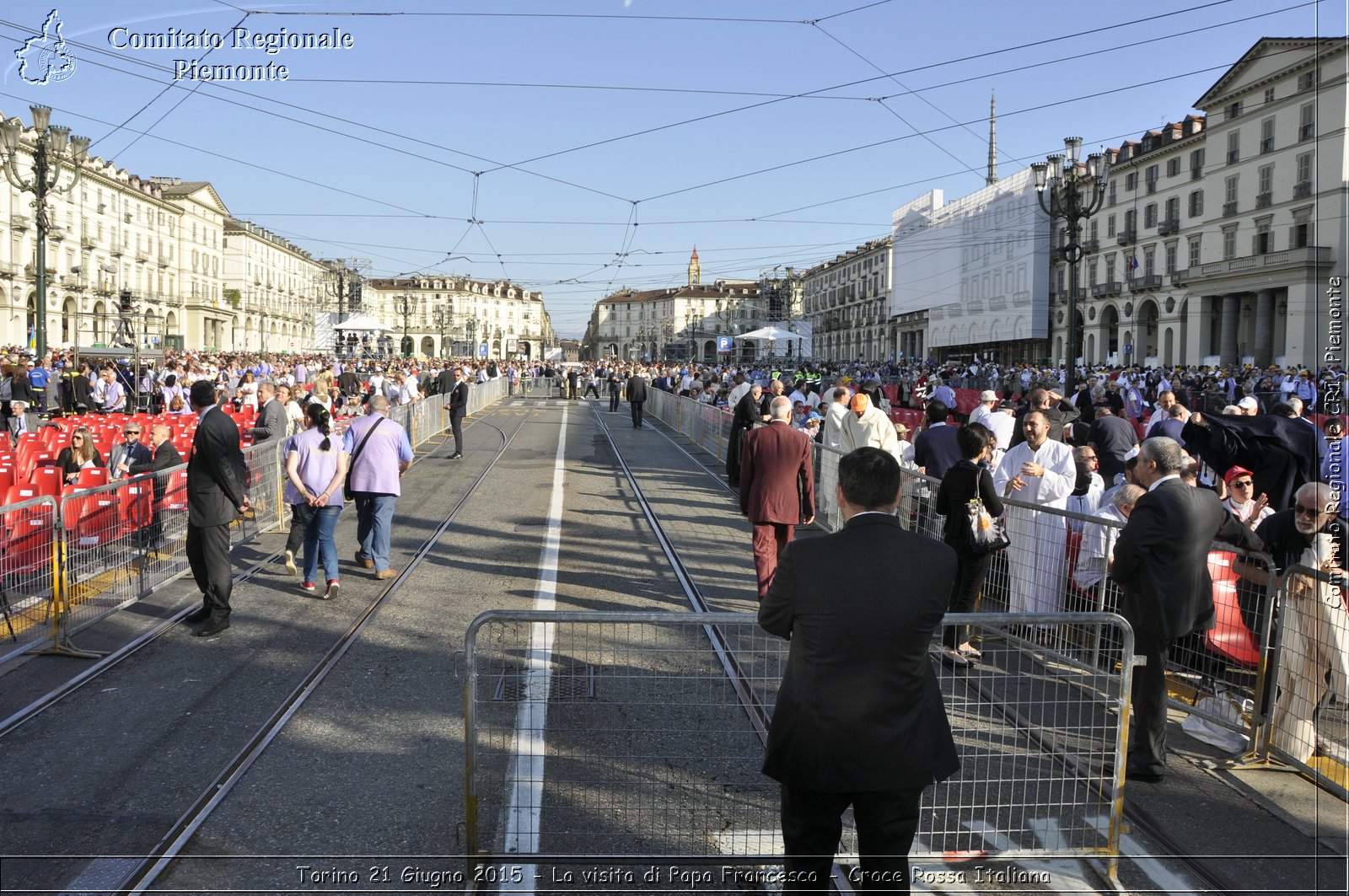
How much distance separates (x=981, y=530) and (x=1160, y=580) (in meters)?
2.02

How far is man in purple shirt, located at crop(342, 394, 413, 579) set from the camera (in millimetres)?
9336

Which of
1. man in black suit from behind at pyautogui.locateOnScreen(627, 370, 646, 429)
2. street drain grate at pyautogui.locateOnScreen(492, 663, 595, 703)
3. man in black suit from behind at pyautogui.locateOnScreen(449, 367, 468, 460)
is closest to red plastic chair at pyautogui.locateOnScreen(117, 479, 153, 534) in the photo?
street drain grate at pyautogui.locateOnScreen(492, 663, 595, 703)

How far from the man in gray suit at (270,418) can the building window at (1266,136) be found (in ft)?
127

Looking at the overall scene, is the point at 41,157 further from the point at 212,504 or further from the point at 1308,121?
the point at 1308,121

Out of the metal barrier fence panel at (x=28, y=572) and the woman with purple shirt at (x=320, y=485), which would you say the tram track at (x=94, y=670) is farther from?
the woman with purple shirt at (x=320, y=485)

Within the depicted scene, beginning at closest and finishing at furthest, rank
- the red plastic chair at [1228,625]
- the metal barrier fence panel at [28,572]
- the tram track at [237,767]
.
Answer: the tram track at [237,767] → the red plastic chair at [1228,625] → the metal barrier fence panel at [28,572]

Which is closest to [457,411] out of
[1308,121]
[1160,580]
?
[1160,580]

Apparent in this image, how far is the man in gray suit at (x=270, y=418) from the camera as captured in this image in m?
12.4

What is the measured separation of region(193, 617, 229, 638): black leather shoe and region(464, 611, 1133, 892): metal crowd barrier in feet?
10.8

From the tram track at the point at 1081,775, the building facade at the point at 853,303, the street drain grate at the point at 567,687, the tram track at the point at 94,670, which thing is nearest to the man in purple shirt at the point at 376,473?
the tram track at the point at 94,670

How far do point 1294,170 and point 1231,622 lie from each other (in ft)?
143

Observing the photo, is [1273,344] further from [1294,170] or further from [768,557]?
[768,557]

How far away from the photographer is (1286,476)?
810cm

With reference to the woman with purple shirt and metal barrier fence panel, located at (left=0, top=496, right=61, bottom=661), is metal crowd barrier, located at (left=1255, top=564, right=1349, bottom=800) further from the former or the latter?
metal barrier fence panel, located at (left=0, top=496, right=61, bottom=661)
